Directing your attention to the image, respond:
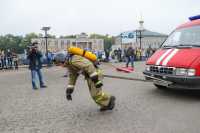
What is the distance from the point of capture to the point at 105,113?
23.2 ft

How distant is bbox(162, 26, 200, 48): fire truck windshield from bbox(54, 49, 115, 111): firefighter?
3.16m

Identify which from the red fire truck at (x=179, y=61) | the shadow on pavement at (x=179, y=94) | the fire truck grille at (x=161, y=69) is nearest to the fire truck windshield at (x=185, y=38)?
the red fire truck at (x=179, y=61)

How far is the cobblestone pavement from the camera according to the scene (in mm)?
5926

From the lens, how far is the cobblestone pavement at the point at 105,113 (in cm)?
593

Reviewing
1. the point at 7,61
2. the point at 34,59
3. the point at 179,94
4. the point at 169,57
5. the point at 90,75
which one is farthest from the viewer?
the point at 7,61

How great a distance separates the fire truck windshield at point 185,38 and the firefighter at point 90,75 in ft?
10.4

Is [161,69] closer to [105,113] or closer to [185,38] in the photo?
[185,38]

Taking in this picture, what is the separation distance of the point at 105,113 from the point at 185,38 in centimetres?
374

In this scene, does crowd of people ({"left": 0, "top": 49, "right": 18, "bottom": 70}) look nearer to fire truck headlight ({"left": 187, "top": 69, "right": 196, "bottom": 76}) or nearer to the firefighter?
the firefighter

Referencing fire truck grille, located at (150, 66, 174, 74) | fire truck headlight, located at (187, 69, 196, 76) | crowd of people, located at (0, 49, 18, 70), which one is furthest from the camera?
crowd of people, located at (0, 49, 18, 70)

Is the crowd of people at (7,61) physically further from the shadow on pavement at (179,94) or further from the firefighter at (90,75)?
the firefighter at (90,75)

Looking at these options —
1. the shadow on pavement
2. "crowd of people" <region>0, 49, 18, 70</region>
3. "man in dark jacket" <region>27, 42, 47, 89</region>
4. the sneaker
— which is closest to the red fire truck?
the shadow on pavement

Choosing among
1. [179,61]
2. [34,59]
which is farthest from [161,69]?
[34,59]

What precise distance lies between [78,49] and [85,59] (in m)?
0.27
